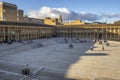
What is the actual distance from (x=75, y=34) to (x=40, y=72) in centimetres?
8981

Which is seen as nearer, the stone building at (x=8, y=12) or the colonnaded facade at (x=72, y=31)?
the colonnaded facade at (x=72, y=31)

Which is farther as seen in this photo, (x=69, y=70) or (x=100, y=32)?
(x=100, y=32)

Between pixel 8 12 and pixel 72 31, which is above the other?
pixel 8 12

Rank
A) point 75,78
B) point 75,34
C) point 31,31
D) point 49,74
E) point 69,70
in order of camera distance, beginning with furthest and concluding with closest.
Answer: point 75,34 < point 31,31 < point 69,70 < point 49,74 < point 75,78

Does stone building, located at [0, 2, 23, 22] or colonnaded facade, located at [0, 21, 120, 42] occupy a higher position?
stone building, located at [0, 2, 23, 22]

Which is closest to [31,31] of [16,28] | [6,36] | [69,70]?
[16,28]

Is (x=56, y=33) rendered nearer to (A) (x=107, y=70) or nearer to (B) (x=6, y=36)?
(B) (x=6, y=36)

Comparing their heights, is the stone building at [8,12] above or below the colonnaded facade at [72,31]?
above

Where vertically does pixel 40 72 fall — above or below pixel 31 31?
below

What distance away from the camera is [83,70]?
1384 inches

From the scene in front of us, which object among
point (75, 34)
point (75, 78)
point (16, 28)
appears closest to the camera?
point (75, 78)

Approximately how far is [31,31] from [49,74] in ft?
219

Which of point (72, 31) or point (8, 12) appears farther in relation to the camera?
point (72, 31)

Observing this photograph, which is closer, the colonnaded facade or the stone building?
the colonnaded facade
